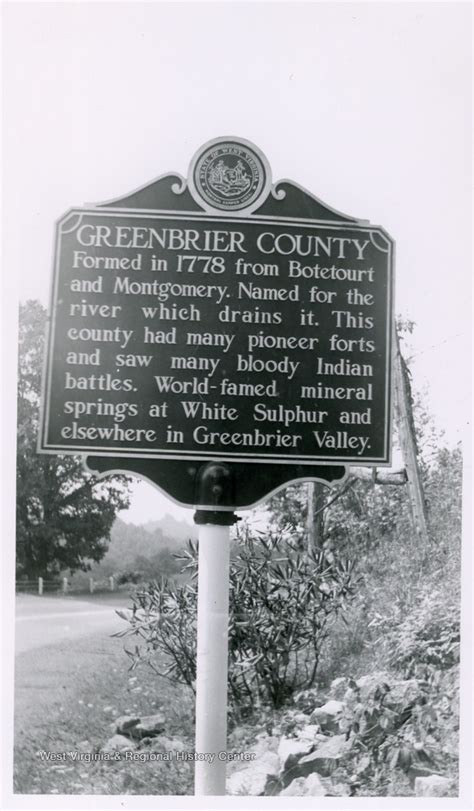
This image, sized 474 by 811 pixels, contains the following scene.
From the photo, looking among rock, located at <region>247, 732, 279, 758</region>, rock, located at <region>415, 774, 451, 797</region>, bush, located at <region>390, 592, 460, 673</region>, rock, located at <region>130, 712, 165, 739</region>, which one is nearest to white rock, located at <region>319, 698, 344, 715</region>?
rock, located at <region>247, 732, 279, 758</region>

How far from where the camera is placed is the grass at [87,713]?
16.7ft

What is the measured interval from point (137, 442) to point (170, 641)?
167 centimetres

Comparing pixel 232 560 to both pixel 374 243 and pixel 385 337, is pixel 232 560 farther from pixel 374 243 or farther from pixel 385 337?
pixel 374 243

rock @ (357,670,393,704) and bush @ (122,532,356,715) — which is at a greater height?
bush @ (122,532,356,715)

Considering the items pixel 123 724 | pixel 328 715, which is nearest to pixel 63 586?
pixel 123 724

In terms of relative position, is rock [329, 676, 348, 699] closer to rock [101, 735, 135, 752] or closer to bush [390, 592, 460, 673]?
bush [390, 592, 460, 673]

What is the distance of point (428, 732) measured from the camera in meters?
5.32

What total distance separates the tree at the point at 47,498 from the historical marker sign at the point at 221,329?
0.53m

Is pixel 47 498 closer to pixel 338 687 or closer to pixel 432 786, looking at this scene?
pixel 338 687

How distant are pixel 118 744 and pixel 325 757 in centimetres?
141

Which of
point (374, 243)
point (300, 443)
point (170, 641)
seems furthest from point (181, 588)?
point (374, 243)

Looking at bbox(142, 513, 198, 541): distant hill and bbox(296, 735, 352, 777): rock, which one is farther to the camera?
bbox(142, 513, 198, 541): distant hill

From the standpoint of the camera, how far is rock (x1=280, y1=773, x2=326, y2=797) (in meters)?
5.11

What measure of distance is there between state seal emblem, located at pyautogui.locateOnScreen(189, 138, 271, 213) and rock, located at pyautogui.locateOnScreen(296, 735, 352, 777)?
360 centimetres
